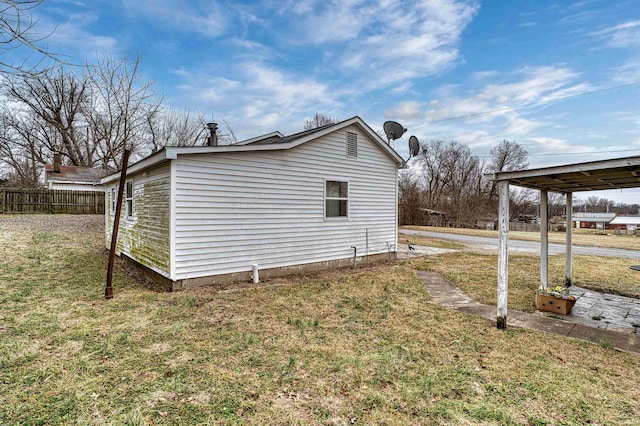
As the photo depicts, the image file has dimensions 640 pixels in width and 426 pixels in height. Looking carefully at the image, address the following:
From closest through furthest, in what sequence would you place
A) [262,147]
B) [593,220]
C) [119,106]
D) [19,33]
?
1. [19,33]
2. [262,147]
3. [119,106]
4. [593,220]

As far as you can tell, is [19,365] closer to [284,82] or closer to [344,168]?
[344,168]

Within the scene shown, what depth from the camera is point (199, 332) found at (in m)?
4.08

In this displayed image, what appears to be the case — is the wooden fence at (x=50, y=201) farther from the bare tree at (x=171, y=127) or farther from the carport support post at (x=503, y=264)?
Answer: the carport support post at (x=503, y=264)

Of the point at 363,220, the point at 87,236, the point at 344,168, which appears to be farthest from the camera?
the point at 87,236

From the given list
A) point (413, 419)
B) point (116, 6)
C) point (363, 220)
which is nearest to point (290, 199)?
point (363, 220)

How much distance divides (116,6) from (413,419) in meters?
8.12

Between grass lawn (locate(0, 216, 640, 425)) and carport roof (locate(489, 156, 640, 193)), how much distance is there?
2.16 metres

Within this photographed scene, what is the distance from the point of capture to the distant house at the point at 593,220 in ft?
191

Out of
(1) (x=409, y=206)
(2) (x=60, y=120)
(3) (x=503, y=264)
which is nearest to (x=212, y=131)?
(3) (x=503, y=264)

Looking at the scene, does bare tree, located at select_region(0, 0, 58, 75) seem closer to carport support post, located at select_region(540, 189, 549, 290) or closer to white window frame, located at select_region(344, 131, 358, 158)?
white window frame, located at select_region(344, 131, 358, 158)

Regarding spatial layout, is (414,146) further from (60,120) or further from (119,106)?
Answer: (60,120)

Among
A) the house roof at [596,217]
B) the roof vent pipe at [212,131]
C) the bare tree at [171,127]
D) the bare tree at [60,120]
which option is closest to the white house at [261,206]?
the roof vent pipe at [212,131]

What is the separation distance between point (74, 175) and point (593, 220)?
258ft

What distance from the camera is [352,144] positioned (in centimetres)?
877
